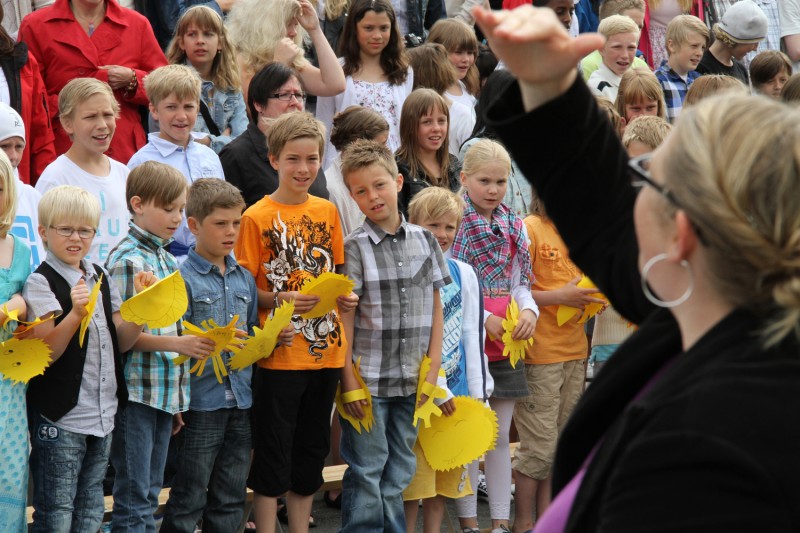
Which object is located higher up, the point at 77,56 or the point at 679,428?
the point at 679,428

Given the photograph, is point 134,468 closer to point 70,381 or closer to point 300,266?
point 70,381

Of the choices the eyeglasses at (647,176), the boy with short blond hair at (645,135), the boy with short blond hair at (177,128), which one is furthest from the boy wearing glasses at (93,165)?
the eyeglasses at (647,176)

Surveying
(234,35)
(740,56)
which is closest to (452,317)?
(234,35)

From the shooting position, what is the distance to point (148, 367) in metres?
4.71

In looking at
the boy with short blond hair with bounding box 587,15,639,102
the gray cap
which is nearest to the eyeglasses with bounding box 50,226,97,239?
the boy with short blond hair with bounding box 587,15,639,102

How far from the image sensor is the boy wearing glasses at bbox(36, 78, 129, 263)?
5.36m

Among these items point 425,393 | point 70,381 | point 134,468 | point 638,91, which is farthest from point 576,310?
point 70,381

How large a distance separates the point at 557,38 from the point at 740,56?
8291 mm

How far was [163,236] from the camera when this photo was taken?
15.9 ft

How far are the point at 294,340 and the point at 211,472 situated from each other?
0.69 metres

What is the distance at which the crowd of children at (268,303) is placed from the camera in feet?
14.7

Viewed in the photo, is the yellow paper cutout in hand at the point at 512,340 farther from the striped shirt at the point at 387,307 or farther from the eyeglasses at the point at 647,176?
the eyeglasses at the point at 647,176

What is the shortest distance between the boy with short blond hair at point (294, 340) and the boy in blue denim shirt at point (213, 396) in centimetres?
10

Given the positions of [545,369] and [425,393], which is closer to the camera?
[425,393]
